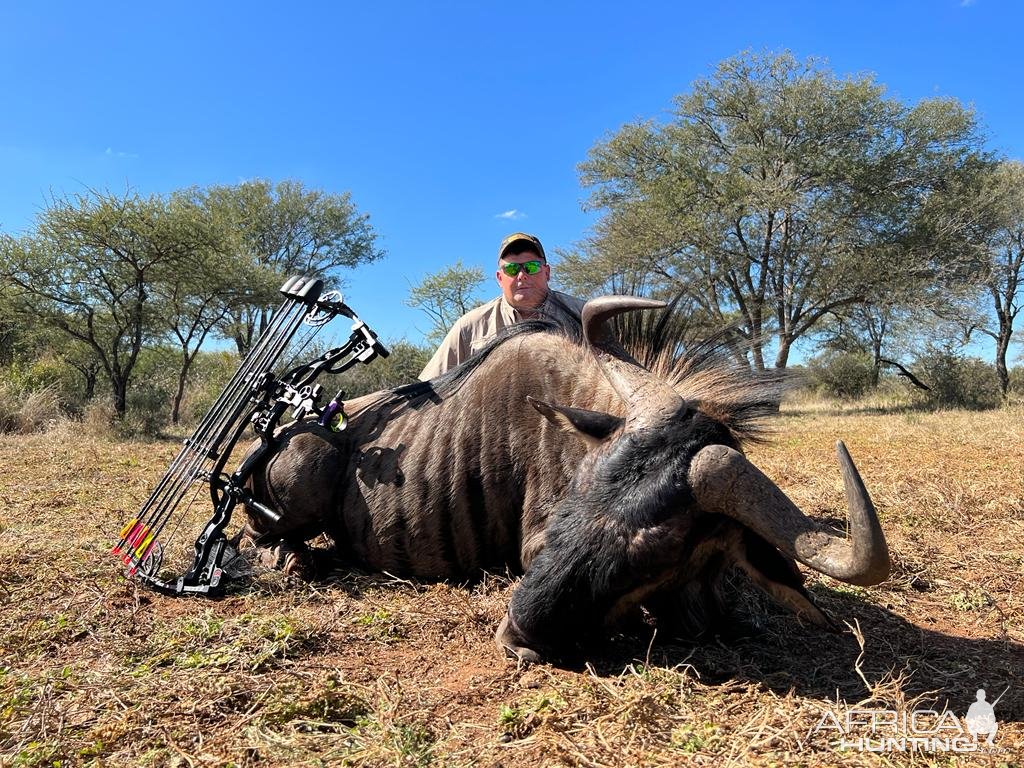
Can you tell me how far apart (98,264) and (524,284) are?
44.0 feet

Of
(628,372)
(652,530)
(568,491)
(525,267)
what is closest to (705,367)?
(628,372)

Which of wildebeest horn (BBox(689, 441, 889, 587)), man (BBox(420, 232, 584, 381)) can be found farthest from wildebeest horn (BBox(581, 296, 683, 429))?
man (BBox(420, 232, 584, 381))

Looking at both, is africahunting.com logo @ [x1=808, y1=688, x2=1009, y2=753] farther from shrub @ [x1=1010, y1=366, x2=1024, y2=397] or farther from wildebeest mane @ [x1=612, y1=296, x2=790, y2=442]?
shrub @ [x1=1010, y1=366, x2=1024, y2=397]

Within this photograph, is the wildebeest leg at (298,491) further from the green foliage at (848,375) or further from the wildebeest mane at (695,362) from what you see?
the green foliage at (848,375)

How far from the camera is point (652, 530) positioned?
1856 millimetres

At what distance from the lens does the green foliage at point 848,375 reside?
24.3m

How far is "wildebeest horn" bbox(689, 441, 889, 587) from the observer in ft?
5.01

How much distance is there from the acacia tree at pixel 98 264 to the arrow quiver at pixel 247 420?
482 inches

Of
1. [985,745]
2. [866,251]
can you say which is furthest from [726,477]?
[866,251]

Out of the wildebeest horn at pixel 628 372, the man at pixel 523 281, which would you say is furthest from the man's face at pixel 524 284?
the wildebeest horn at pixel 628 372

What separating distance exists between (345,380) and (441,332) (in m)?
13.7

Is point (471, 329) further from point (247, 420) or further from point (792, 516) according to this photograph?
point (792, 516)

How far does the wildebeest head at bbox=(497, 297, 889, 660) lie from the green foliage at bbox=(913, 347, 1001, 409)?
20.4 meters

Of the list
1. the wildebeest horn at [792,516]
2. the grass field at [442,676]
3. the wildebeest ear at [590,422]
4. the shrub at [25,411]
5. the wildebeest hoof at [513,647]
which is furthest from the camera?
the shrub at [25,411]
